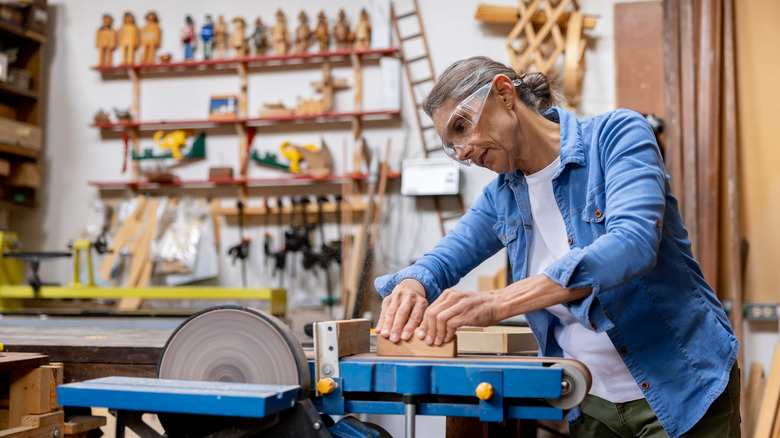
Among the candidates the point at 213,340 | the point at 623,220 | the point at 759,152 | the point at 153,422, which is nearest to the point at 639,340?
the point at 623,220

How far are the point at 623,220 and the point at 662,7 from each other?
359 cm

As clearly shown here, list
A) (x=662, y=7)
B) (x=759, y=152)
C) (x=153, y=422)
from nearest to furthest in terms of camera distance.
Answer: (x=153, y=422) < (x=759, y=152) < (x=662, y=7)

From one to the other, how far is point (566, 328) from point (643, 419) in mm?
253

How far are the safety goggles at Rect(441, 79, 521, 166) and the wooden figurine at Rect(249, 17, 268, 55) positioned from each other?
146 inches

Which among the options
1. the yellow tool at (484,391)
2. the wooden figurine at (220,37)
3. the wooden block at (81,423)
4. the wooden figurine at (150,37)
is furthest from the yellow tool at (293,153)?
the yellow tool at (484,391)

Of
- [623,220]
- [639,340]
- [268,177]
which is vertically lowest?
[639,340]

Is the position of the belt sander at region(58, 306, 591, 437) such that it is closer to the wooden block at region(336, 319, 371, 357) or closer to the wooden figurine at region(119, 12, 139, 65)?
the wooden block at region(336, 319, 371, 357)

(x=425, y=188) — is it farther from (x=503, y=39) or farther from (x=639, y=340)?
(x=639, y=340)

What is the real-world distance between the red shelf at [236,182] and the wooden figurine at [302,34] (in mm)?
952

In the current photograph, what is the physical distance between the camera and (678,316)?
1372mm

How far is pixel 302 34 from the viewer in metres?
4.93

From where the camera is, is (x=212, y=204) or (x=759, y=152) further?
(x=212, y=204)

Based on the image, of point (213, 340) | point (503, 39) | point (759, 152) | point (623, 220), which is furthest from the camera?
point (503, 39)

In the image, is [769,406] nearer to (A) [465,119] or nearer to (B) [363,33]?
(A) [465,119]
